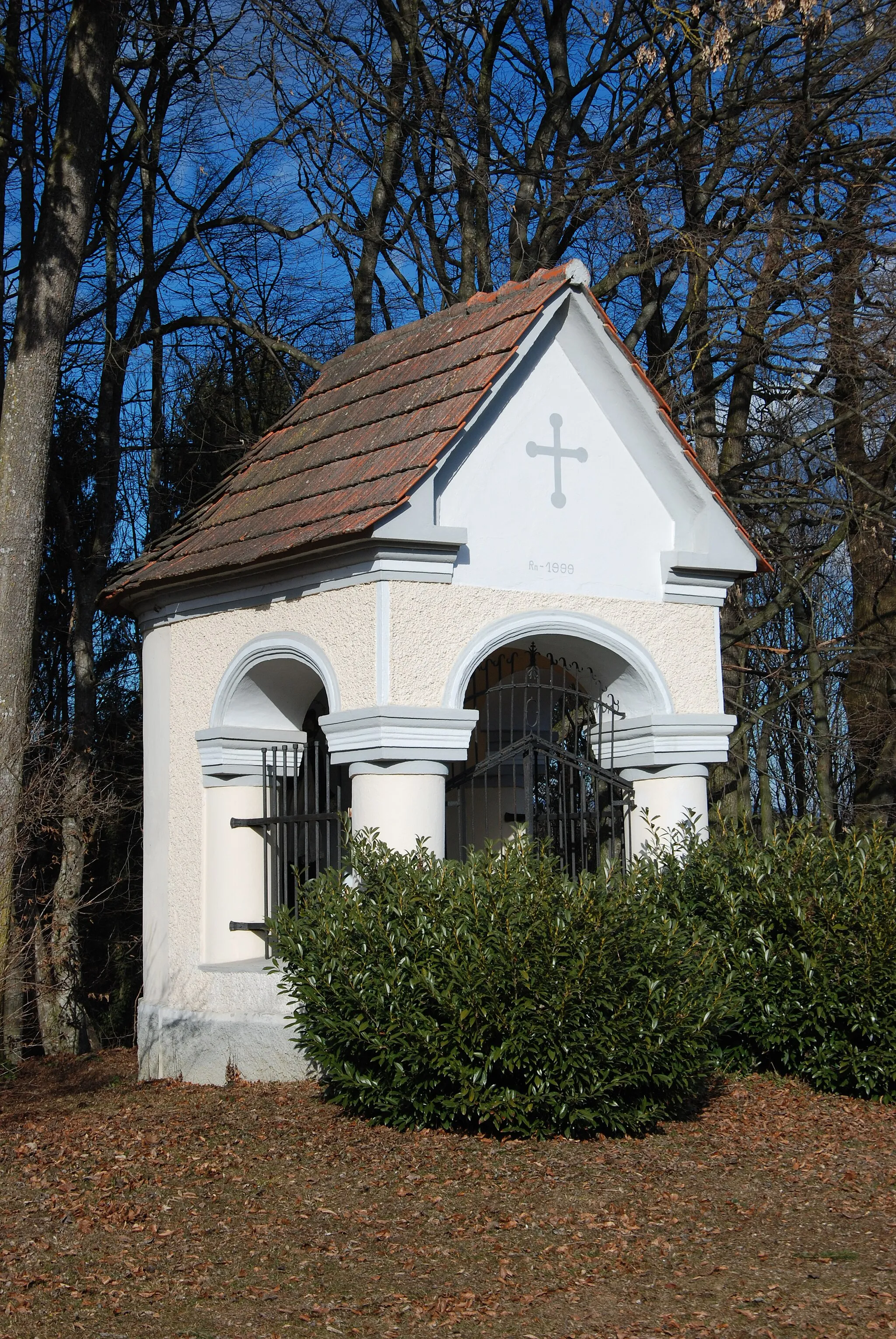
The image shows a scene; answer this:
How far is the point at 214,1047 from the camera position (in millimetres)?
9219

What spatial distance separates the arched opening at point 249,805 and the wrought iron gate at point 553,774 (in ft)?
3.69

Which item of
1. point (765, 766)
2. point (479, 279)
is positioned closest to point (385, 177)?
point (479, 279)

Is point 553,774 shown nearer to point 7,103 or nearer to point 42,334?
point 42,334

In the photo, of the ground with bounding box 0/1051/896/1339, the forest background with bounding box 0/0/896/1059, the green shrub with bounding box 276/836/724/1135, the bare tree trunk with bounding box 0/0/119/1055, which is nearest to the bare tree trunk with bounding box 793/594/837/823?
the forest background with bounding box 0/0/896/1059

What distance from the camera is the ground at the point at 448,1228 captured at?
4.76 meters

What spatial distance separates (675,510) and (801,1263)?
5119mm

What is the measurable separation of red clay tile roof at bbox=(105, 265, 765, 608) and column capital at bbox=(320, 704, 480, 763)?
1.01 m

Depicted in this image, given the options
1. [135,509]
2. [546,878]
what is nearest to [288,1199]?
[546,878]

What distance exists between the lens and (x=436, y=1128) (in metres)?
7.02

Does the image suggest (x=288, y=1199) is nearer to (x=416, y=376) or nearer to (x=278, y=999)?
(x=278, y=999)

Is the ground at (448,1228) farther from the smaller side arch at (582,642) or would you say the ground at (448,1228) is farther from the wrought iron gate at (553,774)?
the smaller side arch at (582,642)

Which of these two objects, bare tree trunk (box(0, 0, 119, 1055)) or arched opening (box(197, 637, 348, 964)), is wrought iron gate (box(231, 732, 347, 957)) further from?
bare tree trunk (box(0, 0, 119, 1055))

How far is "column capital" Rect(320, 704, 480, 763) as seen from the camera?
8023mm

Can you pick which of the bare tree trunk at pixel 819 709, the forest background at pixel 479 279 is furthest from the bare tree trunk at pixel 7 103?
the bare tree trunk at pixel 819 709
